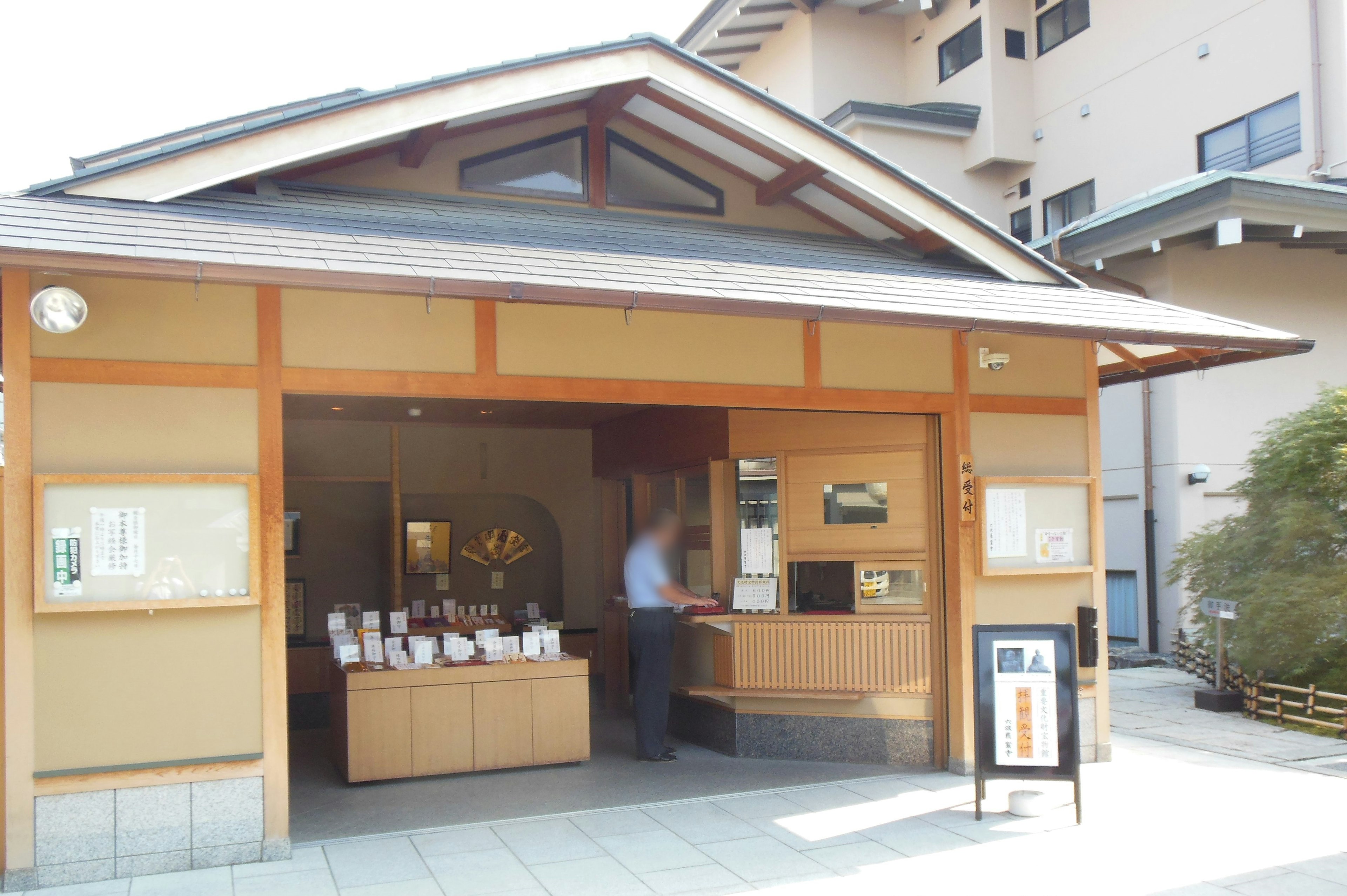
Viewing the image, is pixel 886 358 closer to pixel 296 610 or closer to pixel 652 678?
pixel 652 678

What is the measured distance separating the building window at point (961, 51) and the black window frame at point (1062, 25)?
98 centimetres

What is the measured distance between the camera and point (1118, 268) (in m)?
13.5

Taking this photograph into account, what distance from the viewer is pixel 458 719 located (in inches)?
291

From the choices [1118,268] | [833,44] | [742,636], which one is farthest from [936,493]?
[833,44]

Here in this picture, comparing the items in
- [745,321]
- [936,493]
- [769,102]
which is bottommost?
[936,493]

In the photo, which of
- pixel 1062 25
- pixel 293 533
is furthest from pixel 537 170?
pixel 1062 25

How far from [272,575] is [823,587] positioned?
407cm

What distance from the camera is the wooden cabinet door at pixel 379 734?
23.3 feet

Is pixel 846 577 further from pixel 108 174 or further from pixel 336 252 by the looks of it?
pixel 108 174

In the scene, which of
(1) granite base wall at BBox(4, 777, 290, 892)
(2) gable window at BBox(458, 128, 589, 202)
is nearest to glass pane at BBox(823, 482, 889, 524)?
(2) gable window at BBox(458, 128, 589, 202)

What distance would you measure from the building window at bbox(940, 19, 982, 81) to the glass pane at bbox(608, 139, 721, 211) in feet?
42.6

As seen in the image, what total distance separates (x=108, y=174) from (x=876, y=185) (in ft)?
15.8

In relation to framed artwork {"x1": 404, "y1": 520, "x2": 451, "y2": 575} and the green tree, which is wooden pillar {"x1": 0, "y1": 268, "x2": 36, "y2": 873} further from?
the green tree

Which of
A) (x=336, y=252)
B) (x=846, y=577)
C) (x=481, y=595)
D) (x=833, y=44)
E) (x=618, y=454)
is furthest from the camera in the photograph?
(x=833, y=44)
